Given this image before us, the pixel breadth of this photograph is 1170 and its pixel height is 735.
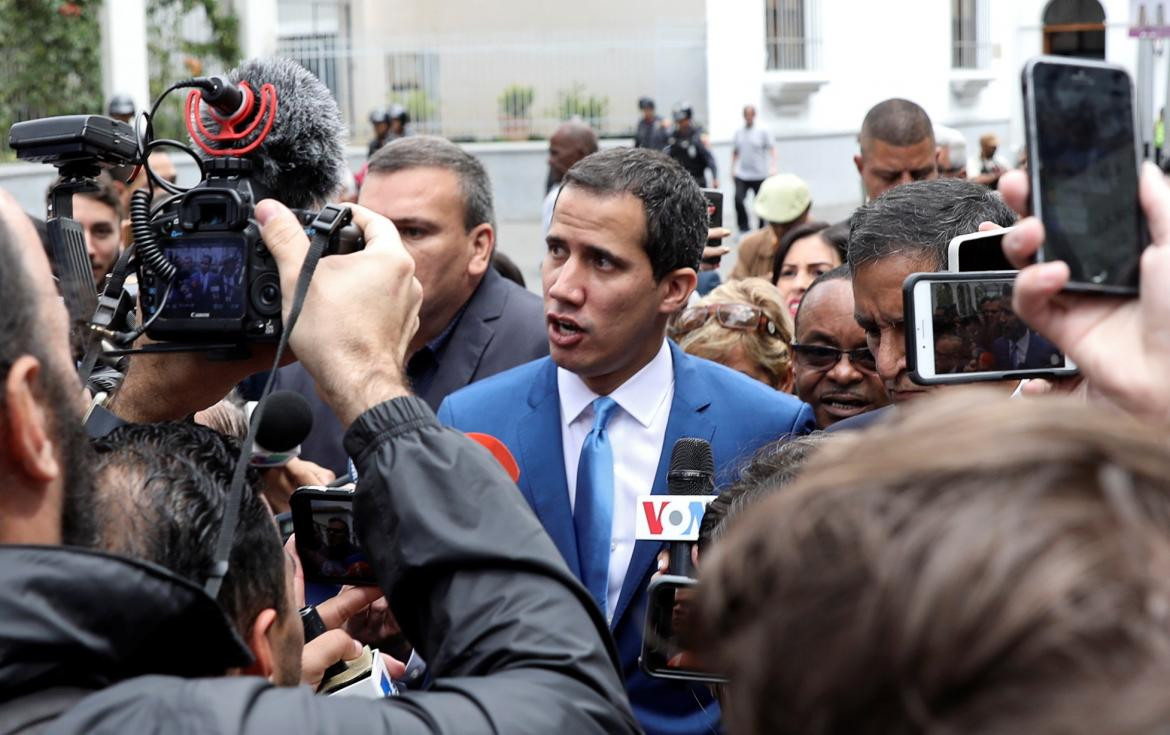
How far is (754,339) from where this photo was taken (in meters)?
4.48

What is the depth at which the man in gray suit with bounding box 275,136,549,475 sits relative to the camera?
4520mm

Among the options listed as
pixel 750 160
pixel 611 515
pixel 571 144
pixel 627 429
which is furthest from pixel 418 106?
pixel 611 515

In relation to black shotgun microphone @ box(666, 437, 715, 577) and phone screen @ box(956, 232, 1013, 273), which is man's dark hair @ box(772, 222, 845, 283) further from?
phone screen @ box(956, 232, 1013, 273)

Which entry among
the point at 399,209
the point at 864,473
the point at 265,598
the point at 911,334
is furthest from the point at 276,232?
the point at 399,209

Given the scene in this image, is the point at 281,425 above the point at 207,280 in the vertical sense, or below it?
below

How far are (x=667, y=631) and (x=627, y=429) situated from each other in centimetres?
142

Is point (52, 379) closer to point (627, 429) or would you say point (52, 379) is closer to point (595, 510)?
point (595, 510)

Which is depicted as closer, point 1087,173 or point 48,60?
point 1087,173

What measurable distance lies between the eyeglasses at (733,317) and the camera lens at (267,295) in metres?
2.55

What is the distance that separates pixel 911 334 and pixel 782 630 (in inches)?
51.6

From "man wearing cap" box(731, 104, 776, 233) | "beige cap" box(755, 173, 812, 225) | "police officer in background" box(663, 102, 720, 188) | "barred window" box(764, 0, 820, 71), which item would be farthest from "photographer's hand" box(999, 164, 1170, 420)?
"barred window" box(764, 0, 820, 71)

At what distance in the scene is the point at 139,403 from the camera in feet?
7.80

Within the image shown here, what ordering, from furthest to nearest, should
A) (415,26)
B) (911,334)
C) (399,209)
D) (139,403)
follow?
(415,26) < (399,209) < (139,403) < (911,334)

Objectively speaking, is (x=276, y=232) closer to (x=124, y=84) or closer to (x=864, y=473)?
(x=864, y=473)
